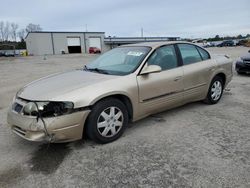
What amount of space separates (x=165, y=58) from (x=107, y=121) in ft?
5.39

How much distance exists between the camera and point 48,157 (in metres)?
3.15

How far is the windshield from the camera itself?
3881 mm

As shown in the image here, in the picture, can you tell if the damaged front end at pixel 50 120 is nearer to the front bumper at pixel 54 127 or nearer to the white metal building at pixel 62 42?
the front bumper at pixel 54 127

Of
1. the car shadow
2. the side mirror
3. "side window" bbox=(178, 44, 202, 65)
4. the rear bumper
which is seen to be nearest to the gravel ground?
the car shadow

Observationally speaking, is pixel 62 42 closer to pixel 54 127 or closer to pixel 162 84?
pixel 162 84

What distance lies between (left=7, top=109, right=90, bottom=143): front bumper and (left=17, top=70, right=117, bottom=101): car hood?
288mm

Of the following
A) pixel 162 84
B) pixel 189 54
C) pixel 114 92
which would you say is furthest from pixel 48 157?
pixel 189 54

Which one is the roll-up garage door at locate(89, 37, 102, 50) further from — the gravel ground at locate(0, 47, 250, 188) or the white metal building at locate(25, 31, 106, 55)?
the gravel ground at locate(0, 47, 250, 188)

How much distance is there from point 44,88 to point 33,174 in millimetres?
1212

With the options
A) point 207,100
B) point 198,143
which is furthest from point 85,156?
point 207,100

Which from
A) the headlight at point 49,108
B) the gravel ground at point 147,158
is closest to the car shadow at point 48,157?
the gravel ground at point 147,158

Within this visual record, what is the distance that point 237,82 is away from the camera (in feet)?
25.4

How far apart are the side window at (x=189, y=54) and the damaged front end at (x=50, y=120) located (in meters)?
2.35

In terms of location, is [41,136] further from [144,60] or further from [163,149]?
[144,60]
